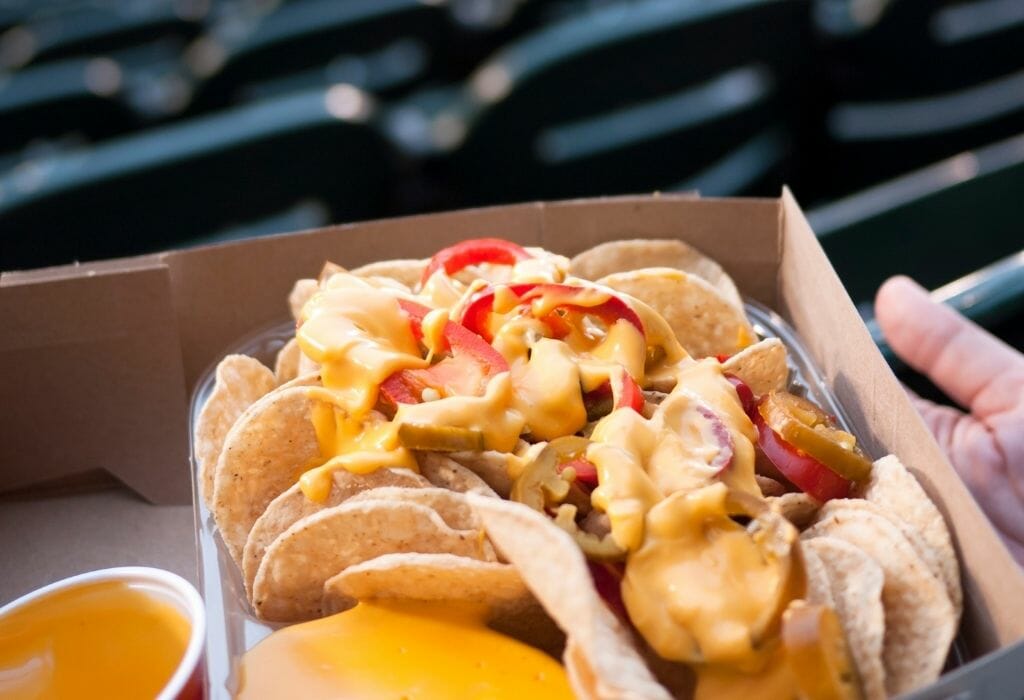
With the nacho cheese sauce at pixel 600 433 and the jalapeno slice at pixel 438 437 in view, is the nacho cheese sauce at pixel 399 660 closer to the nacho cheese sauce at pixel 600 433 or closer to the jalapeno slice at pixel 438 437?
the nacho cheese sauce at pixel 600 433

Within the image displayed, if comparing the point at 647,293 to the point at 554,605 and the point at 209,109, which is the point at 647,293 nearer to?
the point at 554,605

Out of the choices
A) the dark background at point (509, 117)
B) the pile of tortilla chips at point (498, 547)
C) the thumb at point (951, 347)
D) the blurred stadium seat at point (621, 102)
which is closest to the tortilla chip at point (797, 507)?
the pile of tortilla chips at point (498, 547)

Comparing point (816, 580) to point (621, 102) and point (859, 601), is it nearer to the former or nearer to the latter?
point (859, 601)

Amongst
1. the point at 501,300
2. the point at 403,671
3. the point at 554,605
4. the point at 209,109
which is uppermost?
the point at 209,109

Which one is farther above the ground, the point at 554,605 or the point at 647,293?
the point at 647,293

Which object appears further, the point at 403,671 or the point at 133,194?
the point at 133,194

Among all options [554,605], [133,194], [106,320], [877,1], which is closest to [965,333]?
[554,605]
